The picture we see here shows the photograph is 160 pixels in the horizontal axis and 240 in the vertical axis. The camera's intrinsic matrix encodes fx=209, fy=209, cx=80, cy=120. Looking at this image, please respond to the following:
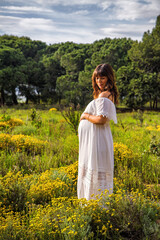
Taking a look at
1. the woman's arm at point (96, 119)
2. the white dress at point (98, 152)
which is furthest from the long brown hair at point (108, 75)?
the woman's arm at point (96, 119)

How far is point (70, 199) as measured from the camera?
2.71 m

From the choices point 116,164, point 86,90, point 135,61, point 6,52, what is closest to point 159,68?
point 135,61

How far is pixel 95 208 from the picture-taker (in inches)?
97.4

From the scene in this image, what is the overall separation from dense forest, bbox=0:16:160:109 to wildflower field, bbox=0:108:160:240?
513 inches

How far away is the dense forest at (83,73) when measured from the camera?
68.5 feet

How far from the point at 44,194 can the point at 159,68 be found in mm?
22306

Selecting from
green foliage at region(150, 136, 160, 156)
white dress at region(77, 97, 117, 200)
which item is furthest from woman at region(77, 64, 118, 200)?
green foliage at region(150, 136, 160, 156)

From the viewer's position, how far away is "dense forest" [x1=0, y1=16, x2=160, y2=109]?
2089 cm

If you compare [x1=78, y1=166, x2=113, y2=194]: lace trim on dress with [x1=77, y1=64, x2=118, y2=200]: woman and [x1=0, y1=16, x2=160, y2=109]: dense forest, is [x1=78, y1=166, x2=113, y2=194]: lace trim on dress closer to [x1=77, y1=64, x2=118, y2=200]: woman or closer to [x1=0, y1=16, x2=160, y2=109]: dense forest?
[x1=77, y1=64, x2=118, y2=200]: woman

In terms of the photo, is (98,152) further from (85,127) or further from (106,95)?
(106,95)

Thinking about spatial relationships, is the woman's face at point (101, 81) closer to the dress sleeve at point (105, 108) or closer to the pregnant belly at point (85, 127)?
the dress sleeve at point (105, 108)

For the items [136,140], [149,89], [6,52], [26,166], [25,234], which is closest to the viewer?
[25,234]

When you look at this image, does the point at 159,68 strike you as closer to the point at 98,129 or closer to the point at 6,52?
the point at 6,52

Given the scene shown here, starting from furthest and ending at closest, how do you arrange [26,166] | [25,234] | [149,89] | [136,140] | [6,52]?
[6,52] < [149,89] < [136,140] < [26,166] < [25,234]
